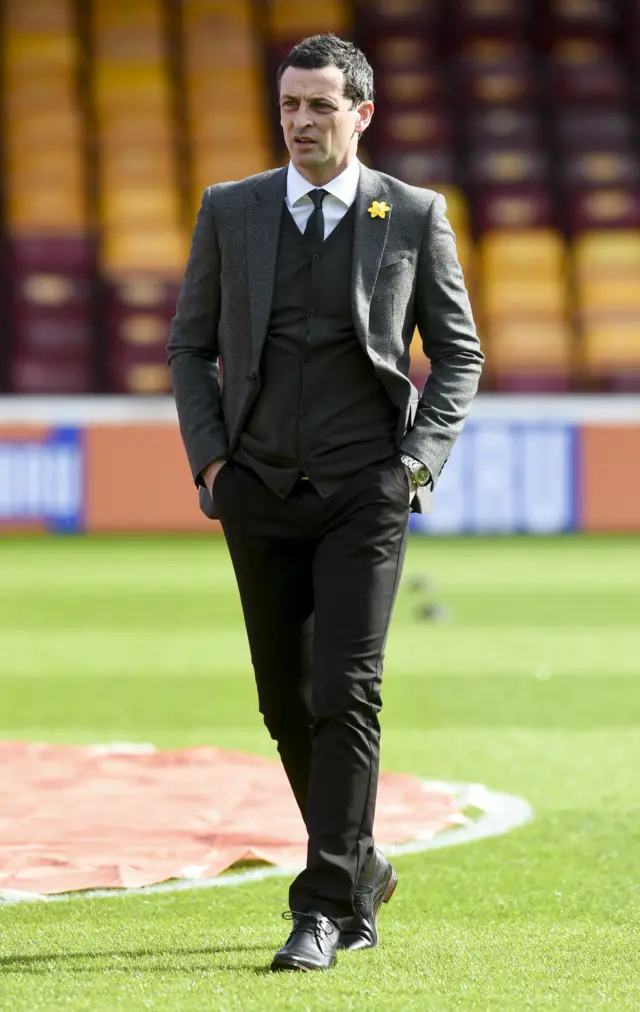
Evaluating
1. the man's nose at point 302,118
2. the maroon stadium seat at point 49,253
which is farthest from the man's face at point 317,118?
the maroon stadium seat at point 49,253

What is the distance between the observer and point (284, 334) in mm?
3844

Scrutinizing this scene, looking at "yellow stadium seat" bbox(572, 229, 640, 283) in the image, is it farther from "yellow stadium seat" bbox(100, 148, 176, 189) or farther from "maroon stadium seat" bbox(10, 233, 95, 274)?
"maroon stadium seat" bbox(10, 233, 95, 274)

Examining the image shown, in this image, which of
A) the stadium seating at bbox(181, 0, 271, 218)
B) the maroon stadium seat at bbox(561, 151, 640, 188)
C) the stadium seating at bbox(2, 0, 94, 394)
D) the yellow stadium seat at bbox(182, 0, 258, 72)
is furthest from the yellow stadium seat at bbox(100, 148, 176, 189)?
the maroon stadium seat at bbox(561, 151, 640, 188)

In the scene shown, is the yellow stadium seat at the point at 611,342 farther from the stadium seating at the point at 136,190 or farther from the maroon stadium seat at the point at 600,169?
the stadium seating at the point at 136,190

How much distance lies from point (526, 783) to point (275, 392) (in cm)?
279

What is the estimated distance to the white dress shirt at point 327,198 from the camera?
388 centimetres

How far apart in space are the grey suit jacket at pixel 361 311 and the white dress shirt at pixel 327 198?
0.07 feet

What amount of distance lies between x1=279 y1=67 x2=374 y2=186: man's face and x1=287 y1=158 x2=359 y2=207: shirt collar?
33mm

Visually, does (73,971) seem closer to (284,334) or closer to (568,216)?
(284,334)

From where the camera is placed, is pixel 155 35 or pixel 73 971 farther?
pixel 155 35

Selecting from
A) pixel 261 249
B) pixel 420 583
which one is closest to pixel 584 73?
pixel 420 583

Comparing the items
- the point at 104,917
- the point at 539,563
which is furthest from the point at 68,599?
the point at 104,917

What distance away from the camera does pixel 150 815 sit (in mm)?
5395

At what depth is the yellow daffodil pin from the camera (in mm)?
3855
